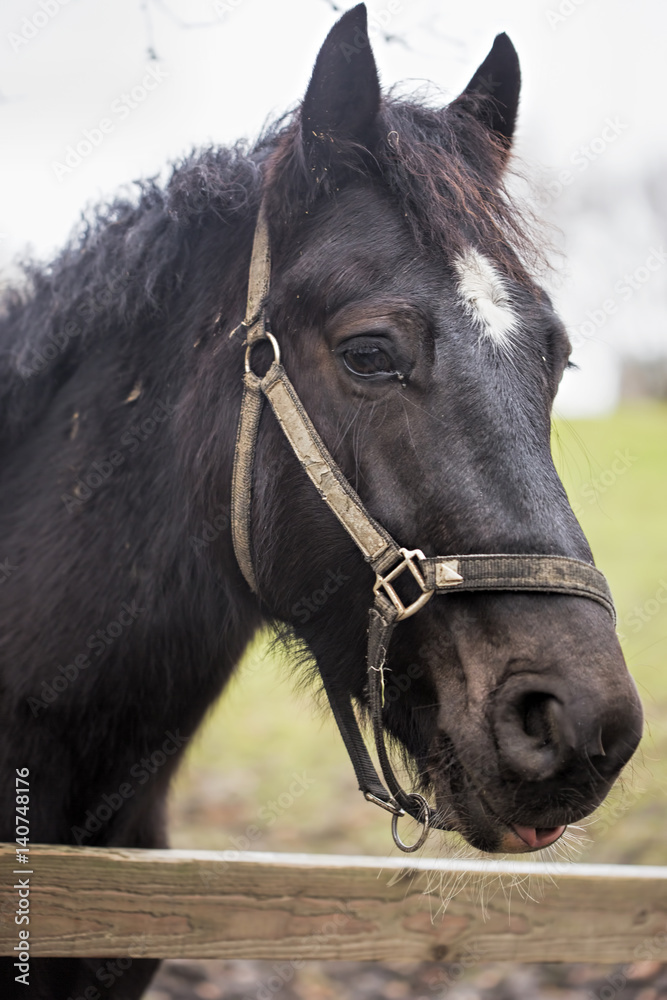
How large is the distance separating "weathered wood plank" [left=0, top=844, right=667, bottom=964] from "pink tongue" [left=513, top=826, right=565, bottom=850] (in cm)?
49

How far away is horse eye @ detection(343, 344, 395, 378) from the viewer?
203cm

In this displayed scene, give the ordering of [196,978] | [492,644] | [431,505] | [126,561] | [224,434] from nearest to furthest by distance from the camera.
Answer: [492,644]
[431,505]
[224,434]
[126,561]
[196,978]

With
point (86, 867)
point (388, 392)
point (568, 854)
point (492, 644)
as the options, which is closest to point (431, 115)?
point (388, 392)

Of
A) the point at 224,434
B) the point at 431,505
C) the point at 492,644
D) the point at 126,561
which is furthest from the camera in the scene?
the point at 126,561

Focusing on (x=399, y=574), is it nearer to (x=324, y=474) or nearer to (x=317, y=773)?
(x=324, y=474)

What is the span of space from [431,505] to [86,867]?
1380mm

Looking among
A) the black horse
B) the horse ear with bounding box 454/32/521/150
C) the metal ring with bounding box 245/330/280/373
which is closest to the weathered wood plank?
the black horse

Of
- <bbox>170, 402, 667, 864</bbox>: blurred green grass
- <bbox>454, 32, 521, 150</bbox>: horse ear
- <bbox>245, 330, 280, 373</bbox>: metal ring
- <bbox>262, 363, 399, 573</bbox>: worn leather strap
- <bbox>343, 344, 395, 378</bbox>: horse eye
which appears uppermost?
<bbox>454, 32, 521, 150</bbox>: horse ear

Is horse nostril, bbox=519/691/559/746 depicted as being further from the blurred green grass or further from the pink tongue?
the blurred green grass

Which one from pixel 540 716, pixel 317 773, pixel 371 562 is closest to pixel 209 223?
pixel 371 562

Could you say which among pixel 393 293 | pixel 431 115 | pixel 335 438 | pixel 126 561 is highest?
pixel 431 115

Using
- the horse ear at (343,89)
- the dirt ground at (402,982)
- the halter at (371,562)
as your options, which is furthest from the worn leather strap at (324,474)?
the dirt ground at (402,982)

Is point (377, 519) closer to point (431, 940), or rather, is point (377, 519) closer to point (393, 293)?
point (393, 293)

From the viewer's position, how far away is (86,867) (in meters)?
2.13
